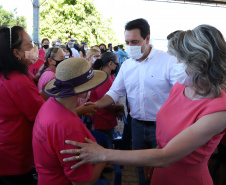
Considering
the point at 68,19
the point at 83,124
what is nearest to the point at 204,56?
the point at 83,124

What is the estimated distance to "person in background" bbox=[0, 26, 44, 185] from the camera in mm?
1642

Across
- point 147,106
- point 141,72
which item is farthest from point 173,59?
point 147,106

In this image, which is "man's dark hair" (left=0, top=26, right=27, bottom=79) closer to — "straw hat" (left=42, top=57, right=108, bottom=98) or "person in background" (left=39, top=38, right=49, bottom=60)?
"straw hat" (left=42, top=57, right=108, bottom=98)

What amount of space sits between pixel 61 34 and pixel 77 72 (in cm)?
2194

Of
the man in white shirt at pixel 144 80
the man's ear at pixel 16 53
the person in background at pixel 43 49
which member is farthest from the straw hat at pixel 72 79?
the person in background at pixel 43 49

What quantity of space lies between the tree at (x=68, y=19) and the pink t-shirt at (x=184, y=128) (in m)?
21.9

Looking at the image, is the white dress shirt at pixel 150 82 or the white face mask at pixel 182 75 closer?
the white face mask at pixel 182 75

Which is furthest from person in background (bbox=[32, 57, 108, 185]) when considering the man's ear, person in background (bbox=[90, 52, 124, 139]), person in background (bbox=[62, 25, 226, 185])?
person in background (bbox=[90, 52, 124, 139])

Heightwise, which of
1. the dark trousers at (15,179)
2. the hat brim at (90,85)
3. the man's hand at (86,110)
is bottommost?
the dark trousers at (15,179)

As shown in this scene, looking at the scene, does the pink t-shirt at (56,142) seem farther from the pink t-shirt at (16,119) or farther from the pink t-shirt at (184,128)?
the pink t-shirt at (184,128)

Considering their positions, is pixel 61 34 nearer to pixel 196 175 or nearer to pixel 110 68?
pixel 110 68

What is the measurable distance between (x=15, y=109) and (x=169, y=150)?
4.21ft

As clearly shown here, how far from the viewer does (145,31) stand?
7.64 ft

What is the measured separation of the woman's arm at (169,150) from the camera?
115cm
